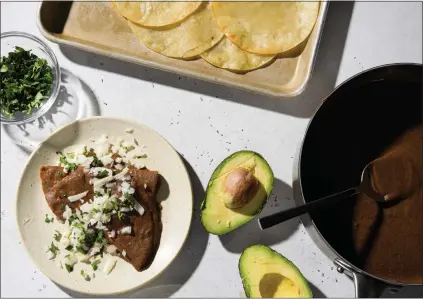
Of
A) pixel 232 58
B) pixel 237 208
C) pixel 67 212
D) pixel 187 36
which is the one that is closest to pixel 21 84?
pixel 67 212

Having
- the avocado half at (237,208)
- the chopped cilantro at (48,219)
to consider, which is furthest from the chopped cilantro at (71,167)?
the avocado half at (237,208)

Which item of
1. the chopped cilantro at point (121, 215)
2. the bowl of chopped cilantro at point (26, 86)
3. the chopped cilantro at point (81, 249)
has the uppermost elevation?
the bowl of chopped cilantro at point (26, 86)

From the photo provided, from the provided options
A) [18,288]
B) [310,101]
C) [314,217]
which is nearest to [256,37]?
[310,101]

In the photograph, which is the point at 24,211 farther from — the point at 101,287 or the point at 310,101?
the point at 310,101

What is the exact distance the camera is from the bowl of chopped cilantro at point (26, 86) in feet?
5.31

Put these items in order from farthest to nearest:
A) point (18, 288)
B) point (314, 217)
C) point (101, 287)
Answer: point (18, 288)
point (101, 287)
point (314, 217)

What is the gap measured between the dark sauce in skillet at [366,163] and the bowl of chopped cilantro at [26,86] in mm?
736

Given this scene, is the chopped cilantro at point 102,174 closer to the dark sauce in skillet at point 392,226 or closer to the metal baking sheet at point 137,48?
the metal baking sheet at point 137,48

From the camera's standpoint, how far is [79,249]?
5.13 ft

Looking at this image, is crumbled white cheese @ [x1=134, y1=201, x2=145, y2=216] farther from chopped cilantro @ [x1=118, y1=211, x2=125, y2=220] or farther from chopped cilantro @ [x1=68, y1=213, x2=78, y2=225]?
chopped cilantro @ [x1=68, y1=213, x2=78, y2=225]

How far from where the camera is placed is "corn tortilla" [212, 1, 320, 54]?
1.57 metres

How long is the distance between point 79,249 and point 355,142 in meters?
0.78

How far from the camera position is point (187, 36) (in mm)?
1583

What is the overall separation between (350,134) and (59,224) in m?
0.82
